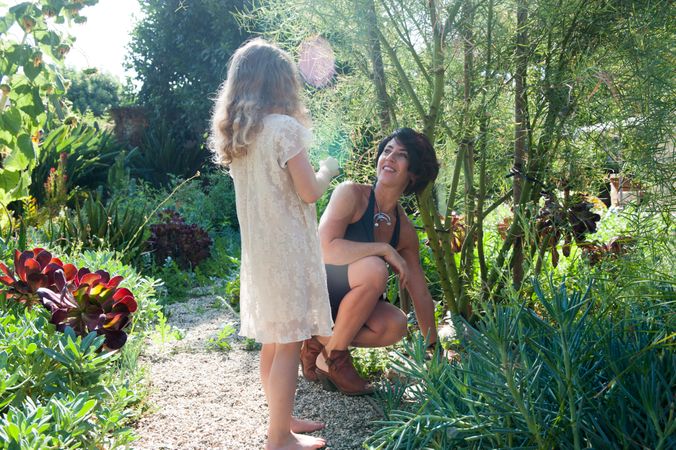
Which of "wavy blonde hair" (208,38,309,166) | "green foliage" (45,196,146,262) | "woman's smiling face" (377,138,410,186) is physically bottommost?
"green foliage" (45,196,146,262)

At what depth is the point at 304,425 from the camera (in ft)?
8.14

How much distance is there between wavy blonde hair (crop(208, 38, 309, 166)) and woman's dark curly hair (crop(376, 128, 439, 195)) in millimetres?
569

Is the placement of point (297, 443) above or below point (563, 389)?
below

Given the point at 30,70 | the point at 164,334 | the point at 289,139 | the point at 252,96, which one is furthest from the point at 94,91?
the point at 289,139

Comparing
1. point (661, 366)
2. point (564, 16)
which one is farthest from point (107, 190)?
point (661, 366)

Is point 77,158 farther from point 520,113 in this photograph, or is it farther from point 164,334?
point 520,113

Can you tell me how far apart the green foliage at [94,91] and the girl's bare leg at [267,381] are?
20057 millimetres

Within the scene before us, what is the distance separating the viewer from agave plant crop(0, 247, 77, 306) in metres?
2.55

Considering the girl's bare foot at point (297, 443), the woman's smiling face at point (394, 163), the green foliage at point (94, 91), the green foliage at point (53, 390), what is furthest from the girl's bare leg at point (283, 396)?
the green foliage at point (94, 91)

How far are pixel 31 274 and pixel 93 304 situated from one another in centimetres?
28

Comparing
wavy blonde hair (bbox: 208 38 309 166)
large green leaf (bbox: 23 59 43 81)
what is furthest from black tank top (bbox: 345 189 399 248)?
large green leaf (bbox: 23 59 43 81)

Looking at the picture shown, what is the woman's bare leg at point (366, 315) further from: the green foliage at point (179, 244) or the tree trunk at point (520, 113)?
the green foliage at point (179, 244)

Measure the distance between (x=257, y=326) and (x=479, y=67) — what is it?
1.42m

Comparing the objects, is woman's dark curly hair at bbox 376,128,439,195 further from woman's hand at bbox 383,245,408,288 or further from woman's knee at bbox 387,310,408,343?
woman's knee at bbox 387,310,408,343
